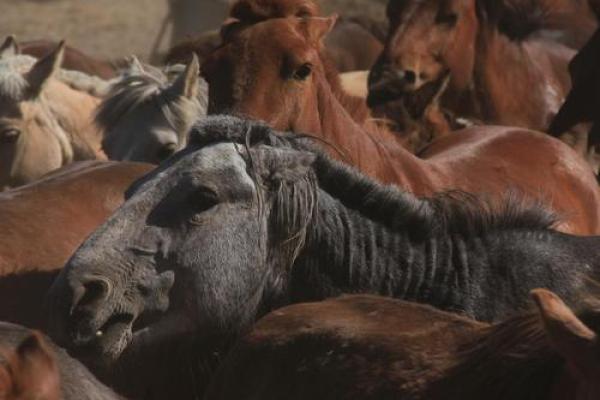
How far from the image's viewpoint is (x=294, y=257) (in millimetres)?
4445

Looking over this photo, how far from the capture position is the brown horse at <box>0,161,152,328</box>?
541cm

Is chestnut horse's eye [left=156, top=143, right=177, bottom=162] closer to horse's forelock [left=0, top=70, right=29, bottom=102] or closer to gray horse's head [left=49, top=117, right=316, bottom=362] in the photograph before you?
horse's forelock [left=0, top=70, right=29, bottom=102]

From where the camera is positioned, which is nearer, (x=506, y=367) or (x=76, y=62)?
(x=506, y=367)

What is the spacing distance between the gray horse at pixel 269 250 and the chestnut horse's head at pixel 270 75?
3.57ft

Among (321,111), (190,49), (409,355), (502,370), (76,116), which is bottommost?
(190,49)

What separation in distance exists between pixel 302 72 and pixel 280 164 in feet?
4.50

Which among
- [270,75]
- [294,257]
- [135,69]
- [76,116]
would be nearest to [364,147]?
[270,75]

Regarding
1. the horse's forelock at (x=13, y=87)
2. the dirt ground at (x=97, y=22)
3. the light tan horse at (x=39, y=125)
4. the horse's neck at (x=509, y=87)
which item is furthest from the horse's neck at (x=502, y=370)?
the dirt ground at (x=97, y=22)

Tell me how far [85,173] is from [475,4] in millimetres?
4518

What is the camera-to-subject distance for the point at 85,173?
618cm

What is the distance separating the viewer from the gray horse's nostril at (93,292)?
4180mm

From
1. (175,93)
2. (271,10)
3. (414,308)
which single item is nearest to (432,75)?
(175,93)

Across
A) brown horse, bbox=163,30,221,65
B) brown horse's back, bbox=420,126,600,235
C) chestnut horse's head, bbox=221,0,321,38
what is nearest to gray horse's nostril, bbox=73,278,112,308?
chestnut horse's head, bbox=221,0,321,38

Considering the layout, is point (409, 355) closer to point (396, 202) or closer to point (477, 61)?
point (396, 202)
